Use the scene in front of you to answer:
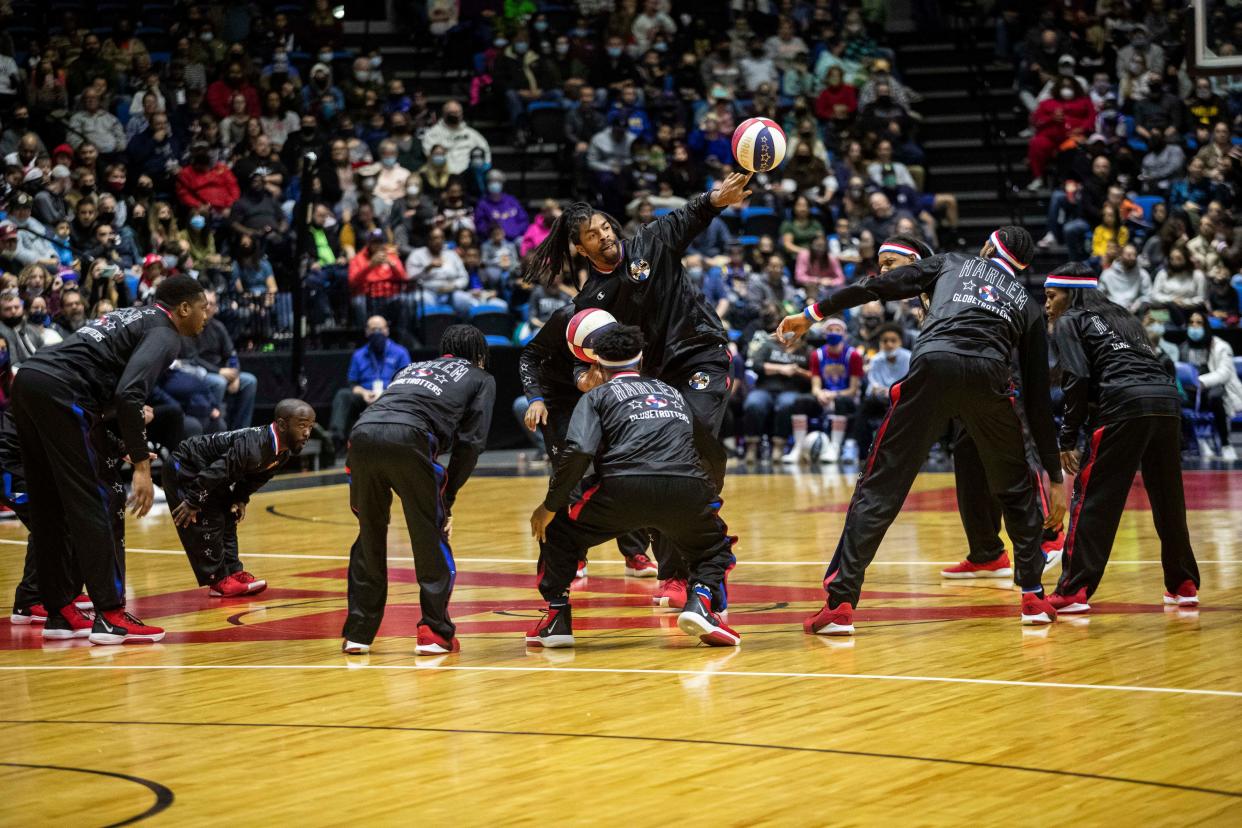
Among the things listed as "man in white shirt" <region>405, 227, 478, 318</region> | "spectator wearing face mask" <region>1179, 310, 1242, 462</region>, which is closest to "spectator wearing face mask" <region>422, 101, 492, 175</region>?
"man in white shirt" <region>405, 227, 478, 318</region>

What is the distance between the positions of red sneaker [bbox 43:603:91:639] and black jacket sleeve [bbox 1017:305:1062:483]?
4.60 metres

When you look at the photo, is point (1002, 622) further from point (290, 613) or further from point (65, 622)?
point (65, 622)

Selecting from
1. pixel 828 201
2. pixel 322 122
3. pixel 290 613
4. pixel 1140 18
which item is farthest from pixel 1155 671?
pixel 1140 18

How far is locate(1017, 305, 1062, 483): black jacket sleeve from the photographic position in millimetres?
7730

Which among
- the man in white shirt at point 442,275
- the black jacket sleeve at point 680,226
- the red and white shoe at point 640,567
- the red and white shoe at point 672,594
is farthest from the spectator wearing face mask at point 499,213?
the red and white shoe at point 672,594

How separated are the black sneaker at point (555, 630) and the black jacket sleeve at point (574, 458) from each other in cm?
52

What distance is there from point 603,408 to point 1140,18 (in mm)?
17938

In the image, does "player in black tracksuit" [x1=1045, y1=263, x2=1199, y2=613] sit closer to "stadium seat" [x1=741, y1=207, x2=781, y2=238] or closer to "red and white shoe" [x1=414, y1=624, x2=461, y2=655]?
"red and white shoe" [x1=414, y1=624, x2=461, y2=655]

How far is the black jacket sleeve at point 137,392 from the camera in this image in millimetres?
7680

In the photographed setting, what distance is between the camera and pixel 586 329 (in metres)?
7.84

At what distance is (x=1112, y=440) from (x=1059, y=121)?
14.9 m

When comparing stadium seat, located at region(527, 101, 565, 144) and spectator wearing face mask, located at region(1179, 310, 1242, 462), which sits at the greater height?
stadium seat, located at region(527, 101, 565, 144)

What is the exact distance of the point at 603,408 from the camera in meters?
7.39

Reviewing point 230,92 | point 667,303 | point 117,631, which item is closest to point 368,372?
point 230,92
